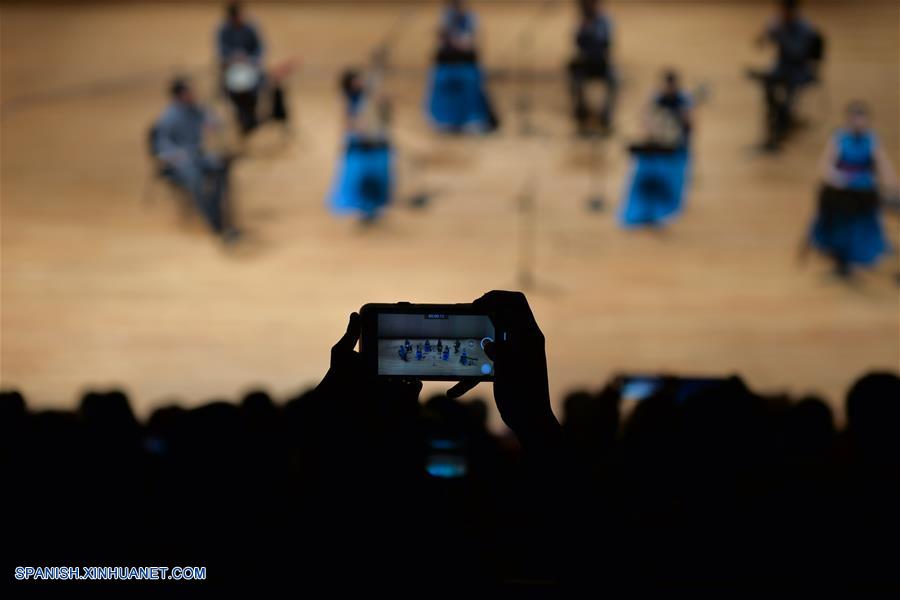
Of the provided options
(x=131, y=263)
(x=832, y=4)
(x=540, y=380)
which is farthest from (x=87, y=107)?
(x=540, y=380)

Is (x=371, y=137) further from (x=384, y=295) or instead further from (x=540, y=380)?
(x=540, y=380)

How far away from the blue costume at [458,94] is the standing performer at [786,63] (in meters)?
2.49

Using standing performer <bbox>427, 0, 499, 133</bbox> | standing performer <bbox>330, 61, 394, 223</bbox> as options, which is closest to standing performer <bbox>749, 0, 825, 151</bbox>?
standing performer <bbox>427, 0, 499, 133</bbox>

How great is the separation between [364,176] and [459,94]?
195 centimetres

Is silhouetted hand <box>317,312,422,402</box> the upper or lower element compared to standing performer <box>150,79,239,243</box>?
lower

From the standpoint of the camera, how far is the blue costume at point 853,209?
778 cm

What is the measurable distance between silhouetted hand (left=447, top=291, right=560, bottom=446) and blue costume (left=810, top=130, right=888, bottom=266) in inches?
245

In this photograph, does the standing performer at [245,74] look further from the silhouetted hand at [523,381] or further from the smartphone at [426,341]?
the silhouetted hand at [523,381]

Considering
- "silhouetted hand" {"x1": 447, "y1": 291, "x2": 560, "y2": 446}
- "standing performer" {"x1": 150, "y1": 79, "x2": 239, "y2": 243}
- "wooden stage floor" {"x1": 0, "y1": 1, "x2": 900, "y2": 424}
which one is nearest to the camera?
"silhouetted hand" {"x1": 447, "y1": 291, "x2": 560, "y2": 446}

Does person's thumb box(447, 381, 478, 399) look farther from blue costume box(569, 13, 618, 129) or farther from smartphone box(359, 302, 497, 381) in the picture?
blue costume box(569, 13, 618, 129)

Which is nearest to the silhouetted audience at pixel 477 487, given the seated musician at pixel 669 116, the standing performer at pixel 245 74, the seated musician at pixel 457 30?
the seated musician at pixel 669 116

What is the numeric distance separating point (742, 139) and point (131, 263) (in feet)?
18.5

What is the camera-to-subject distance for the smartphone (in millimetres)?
2357

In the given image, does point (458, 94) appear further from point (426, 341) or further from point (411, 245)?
point (426, 341)
